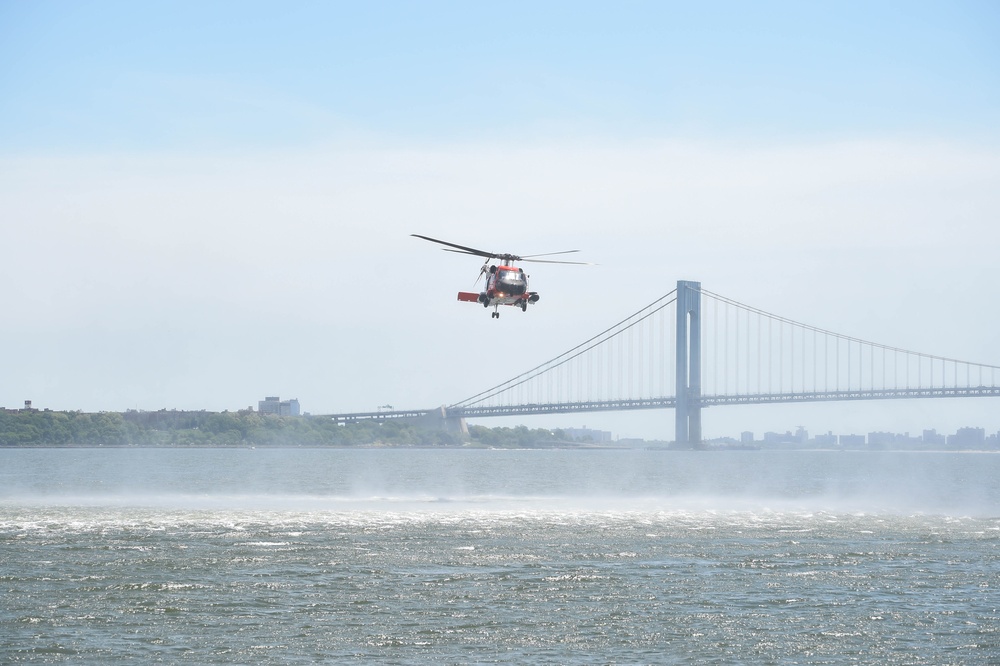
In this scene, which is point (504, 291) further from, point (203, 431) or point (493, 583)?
point (203, 431)

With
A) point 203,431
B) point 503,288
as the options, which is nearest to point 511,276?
point 503,288

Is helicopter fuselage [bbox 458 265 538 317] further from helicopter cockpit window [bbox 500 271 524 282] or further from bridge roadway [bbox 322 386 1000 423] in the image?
bridge roadway [bbox 322 386 1000 423]

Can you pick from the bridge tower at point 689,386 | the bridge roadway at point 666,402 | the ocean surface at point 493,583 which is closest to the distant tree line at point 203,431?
the bridge roadway at point 666,402

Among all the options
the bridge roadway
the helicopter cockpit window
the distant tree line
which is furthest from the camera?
the distant tree line

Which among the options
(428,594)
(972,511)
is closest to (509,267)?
(428,594)

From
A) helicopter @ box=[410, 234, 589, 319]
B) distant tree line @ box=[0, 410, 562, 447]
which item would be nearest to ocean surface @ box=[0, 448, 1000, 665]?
helicopter @ box=[410, 234, 589, 319]
